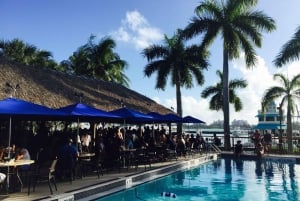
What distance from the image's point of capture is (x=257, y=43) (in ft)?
88.7

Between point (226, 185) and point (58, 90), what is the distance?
8910mm

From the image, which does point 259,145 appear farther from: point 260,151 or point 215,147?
point 215,147

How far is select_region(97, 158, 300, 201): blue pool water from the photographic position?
11227 millimetres

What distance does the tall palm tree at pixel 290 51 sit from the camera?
813 inches

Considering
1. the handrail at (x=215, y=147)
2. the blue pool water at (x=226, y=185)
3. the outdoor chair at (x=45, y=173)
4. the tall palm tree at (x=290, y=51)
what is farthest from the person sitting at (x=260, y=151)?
the outdoor chair at (x=45, y=173)

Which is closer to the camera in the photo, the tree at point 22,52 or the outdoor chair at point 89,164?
the outdoor chair at point 89,164

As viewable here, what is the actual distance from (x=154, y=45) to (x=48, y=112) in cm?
2177

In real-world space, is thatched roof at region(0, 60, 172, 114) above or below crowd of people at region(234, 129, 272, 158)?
above

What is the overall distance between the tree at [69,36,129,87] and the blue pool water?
20202mm

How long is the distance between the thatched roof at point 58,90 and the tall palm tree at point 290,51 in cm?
844

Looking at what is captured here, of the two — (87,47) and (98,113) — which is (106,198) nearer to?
(98,113)

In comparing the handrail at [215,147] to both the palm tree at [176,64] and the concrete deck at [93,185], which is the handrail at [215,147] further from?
the concrete deck at [93,185]

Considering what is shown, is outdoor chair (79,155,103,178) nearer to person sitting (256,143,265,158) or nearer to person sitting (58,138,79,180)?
person sitting (58,138,79,180)

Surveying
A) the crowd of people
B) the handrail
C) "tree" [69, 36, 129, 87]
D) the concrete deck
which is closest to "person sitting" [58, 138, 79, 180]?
the concrete deck
